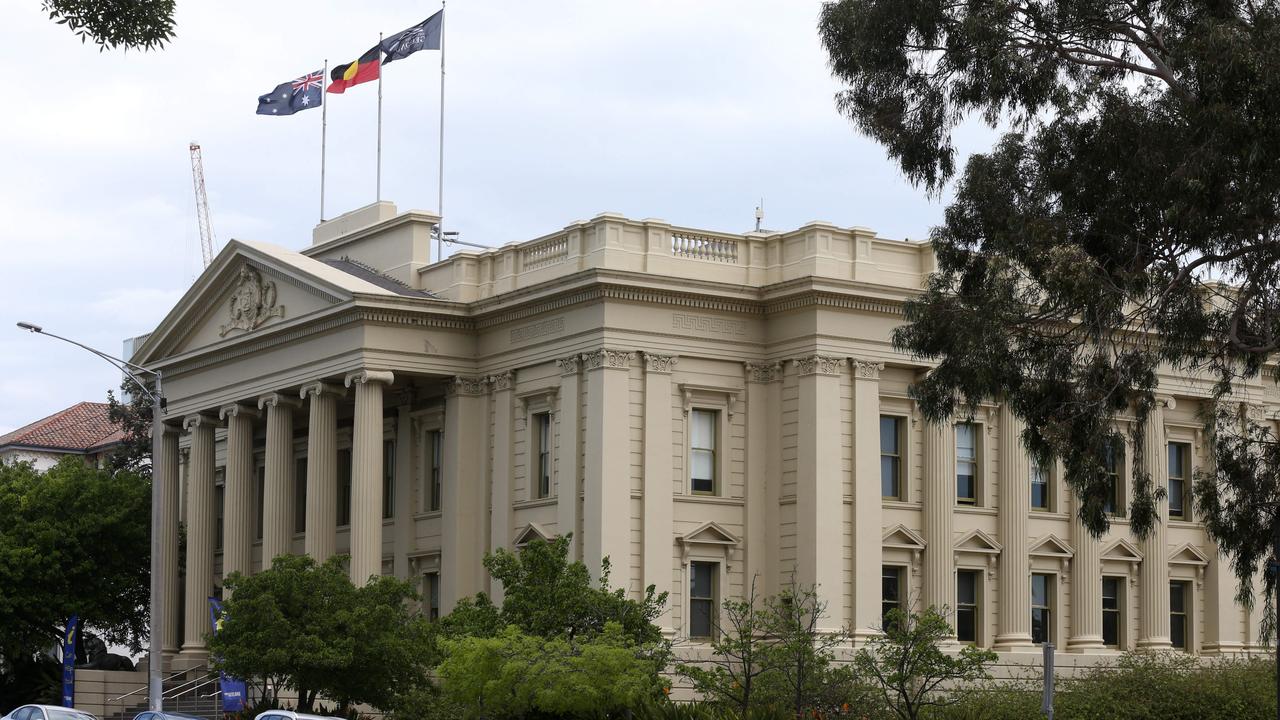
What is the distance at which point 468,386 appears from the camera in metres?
51.7

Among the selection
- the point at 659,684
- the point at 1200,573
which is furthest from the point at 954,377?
the point at 1200,573

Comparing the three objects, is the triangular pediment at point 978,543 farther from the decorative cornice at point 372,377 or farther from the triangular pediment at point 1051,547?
the decorative cornice at point 372,377

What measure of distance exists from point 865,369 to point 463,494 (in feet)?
34.0

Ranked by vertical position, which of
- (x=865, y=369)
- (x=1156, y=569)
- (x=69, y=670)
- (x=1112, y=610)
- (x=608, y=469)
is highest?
(x=865, y=369)

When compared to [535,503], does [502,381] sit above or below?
above

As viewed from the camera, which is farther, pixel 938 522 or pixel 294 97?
pixel 294 97

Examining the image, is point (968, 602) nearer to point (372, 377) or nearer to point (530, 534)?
point (530, 534)

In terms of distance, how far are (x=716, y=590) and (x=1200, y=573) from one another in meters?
14.8

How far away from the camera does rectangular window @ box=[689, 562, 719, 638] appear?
48.2m

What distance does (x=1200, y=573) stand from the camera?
181 ft

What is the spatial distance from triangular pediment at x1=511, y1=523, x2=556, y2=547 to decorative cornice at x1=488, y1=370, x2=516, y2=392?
3575 mm

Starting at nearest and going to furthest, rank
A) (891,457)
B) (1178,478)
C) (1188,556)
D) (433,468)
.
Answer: (891,457)
(433,468)
(1188,556)
(1178,478)

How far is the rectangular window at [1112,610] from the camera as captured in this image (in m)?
53.2

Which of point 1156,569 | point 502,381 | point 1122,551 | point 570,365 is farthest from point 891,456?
point 502,381
